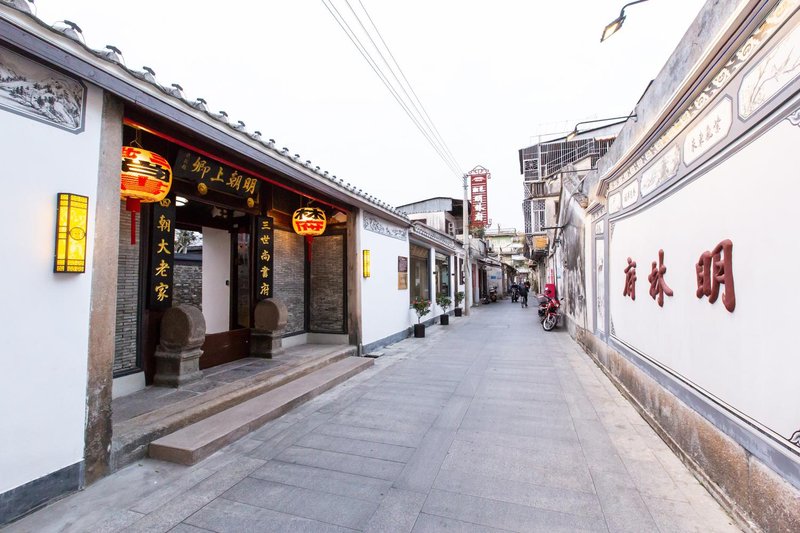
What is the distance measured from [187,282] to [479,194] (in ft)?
38.6

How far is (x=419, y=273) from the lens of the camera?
480 inches

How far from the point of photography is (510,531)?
230 cm

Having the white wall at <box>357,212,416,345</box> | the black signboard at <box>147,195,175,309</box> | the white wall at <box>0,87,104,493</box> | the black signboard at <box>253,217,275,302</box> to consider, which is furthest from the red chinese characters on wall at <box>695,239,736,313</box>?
the black signboard at <box>253,217,275,302</box>

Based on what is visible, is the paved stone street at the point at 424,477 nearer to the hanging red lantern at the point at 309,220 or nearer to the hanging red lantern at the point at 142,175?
the hanging red lantern at the point at 142,175

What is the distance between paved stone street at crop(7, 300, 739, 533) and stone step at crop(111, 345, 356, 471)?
0.66ft

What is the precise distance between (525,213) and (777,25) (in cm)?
2559

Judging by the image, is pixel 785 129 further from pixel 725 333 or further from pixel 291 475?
pixel 291 475

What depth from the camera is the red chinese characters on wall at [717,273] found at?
2.40 meters

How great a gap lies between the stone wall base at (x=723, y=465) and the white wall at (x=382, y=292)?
16.6 feet

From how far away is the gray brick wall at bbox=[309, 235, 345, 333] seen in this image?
7691 millimetres

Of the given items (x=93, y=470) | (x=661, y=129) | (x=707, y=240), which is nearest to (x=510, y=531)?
(x=707, y=240)

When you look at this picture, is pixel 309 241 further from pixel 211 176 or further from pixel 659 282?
pixel 659 282

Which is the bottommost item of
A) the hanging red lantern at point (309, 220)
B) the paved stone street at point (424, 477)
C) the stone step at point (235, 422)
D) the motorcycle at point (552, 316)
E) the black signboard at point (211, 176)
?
the paved stone street at point (424, 477)

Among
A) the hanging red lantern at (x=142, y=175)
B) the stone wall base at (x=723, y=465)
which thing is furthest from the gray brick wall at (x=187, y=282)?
the stone wall base at (x=723, y=465)
